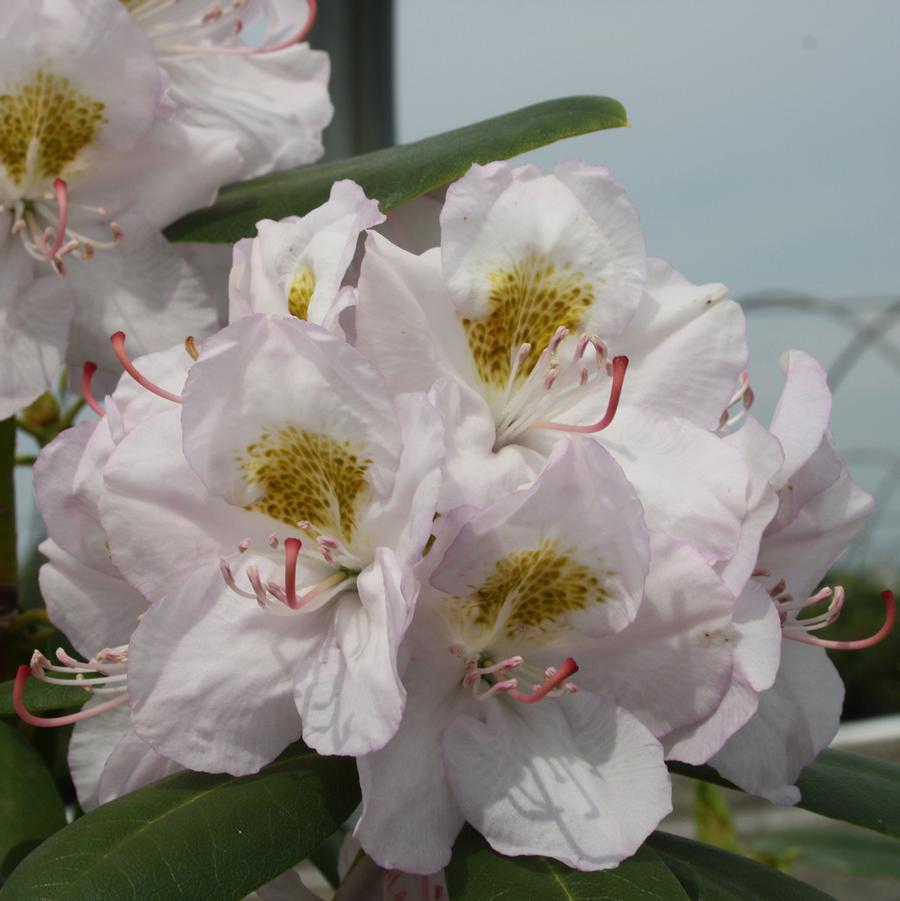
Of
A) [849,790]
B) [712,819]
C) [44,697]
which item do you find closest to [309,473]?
[44,697]

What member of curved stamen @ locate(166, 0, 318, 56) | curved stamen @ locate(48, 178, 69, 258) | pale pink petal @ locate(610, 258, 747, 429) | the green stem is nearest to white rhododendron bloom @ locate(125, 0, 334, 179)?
curved stamen @ locate(166, 0, 318, 56)

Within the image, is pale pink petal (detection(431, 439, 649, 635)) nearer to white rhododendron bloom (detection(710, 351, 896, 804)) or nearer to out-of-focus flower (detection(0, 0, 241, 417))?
white rhododendron bloom (detection(710, 351, 896, 804))

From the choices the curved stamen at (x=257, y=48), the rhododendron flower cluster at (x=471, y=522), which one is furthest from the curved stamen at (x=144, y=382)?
the curved stamen at (x=257, y=48)

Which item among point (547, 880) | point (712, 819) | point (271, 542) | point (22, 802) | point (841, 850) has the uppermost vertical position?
point (271, 542)

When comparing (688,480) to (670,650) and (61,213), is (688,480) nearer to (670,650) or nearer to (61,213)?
(670,650)

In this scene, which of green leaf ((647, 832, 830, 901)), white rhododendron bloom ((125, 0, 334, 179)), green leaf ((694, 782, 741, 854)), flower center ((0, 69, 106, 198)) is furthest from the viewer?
green leaf ((694, 782, 741, 854))

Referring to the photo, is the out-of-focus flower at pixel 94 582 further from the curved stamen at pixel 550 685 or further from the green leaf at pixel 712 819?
the green leaf at pixel 712 819

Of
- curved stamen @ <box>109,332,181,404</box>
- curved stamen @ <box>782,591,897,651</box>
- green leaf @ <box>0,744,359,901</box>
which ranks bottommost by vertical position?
green leaf @ <box>0,744,359,901</box>

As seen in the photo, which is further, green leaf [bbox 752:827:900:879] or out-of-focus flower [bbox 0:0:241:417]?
green leaf [bbox 752:827:900:879]
